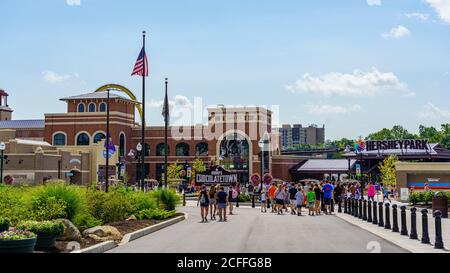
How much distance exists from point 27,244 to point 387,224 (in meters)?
13.3

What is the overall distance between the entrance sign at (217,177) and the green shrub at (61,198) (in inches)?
880

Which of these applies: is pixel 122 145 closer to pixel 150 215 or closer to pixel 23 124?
pixel 23 124

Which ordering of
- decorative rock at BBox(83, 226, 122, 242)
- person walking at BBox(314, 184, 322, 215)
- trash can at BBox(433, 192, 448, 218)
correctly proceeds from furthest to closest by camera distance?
person walking at BBox(314, 184, 322, 215) < trash can at BBox(433, 192, 448, 218) < decorative rock at BBox(83, 226, 122, 242)

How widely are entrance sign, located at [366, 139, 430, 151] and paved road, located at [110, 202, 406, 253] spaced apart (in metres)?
63.7

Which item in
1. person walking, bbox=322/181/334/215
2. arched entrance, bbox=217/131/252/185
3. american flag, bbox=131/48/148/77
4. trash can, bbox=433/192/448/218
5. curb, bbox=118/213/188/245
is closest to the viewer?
curb, bbox=118/213/188/245

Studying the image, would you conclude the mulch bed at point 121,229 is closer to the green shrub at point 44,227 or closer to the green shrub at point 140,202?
the green shrub at point 44,227

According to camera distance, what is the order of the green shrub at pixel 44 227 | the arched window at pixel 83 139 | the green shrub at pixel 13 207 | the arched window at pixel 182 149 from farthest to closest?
the arched window at pixel 182 149 < the arched window at pixel 83 139 < the green shrub at pixel 13 207 < the green shrub at pixel 44 227

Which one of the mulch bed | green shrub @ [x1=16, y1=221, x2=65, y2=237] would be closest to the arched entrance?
the mulch bed

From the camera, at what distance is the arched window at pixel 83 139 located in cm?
8469

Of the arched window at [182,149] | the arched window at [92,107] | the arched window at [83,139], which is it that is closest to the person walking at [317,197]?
the arched window at [83,139]

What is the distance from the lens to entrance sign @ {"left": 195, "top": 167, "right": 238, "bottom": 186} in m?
39.8

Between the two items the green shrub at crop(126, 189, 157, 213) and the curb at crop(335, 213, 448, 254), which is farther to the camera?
the green shrub at crop(126, 189, 157, 213)

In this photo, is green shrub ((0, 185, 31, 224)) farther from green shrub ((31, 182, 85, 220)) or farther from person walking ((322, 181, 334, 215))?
person walking ((322, 181, 334, 215))
